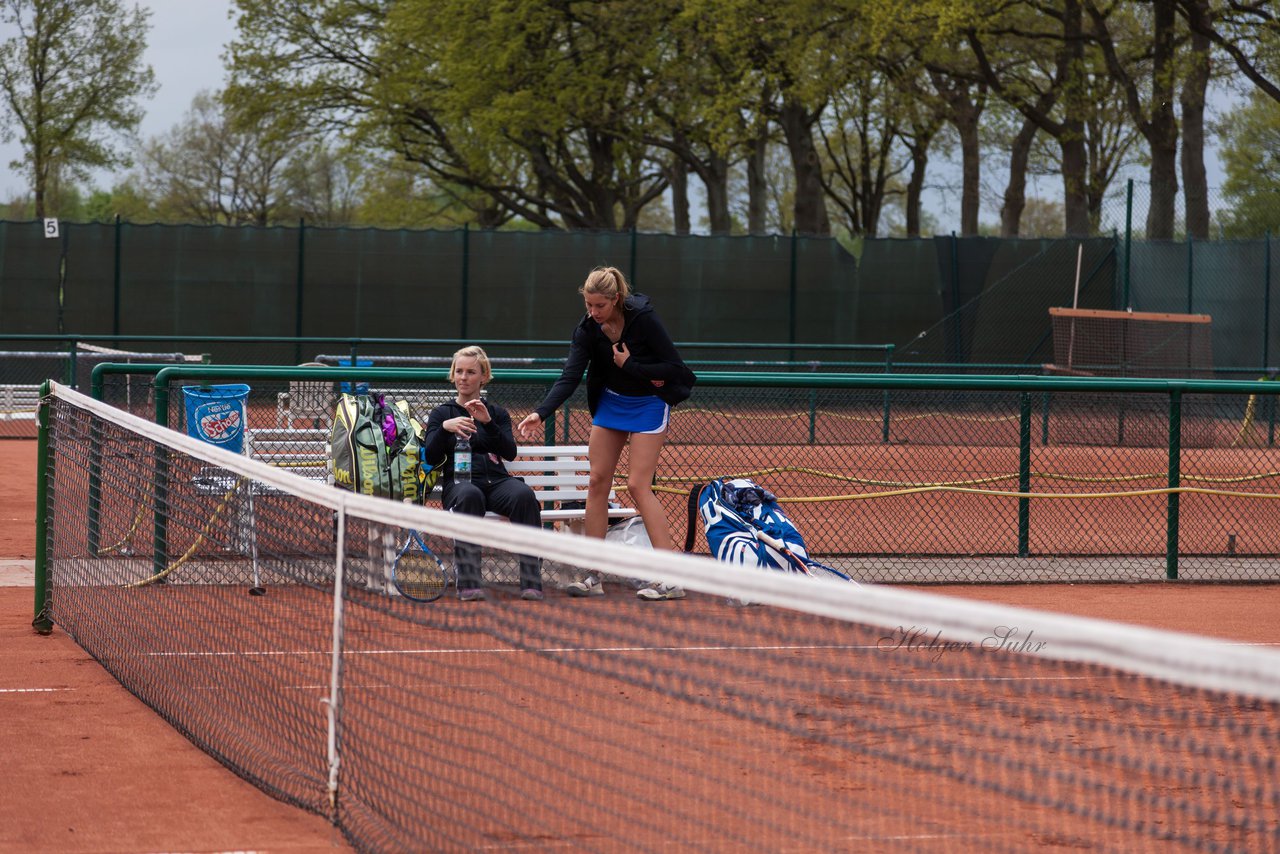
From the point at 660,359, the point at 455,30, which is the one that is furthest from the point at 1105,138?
the point at 660,359

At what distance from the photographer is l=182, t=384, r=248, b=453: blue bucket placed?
27.1 feet

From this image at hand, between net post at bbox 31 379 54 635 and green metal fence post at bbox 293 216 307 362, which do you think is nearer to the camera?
net post at bbox 31 379 54 635

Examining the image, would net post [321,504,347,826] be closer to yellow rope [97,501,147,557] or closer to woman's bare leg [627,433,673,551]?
yellow rope [97,501,147,557]

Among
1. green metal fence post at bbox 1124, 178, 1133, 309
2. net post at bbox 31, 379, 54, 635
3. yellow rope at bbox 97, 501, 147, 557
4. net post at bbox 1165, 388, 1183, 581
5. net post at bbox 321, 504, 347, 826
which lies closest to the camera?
net post at bbox 321, 504, 347, 826

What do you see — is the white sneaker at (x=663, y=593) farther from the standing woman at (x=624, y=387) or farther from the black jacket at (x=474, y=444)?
the black jacket at (x=474, y=444)

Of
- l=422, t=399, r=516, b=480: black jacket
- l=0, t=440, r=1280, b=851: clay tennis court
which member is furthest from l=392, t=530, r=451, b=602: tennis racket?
l=422, t=399, r=516, b=480: black jacket

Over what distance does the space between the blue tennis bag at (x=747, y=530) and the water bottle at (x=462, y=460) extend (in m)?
1.21

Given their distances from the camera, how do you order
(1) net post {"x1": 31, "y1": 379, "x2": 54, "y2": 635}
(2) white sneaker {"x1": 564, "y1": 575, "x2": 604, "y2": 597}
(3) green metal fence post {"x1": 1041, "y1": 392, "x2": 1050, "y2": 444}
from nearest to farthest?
(2) white sneaker {"x1": 564, "y1": 575, "x2": 604, "y2": 597} < (1) net post {"x1": 31, "y1": 379, "x2": 54, "y2": 635} < (3) green metal fence post {"x1": 1041, "y1": 392, "x2": 1050, "y2": 444}

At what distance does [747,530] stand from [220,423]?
2970 mm

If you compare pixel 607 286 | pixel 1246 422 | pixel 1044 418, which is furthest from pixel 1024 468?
pixel 1246 422

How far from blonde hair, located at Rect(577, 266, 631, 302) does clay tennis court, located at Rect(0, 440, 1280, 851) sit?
165 cm

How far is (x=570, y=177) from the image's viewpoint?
126ft

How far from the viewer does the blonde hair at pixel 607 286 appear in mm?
7648

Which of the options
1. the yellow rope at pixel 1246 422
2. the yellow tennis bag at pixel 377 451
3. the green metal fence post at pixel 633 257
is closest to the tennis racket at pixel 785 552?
the yellow tennis bag at pixel 377 451
